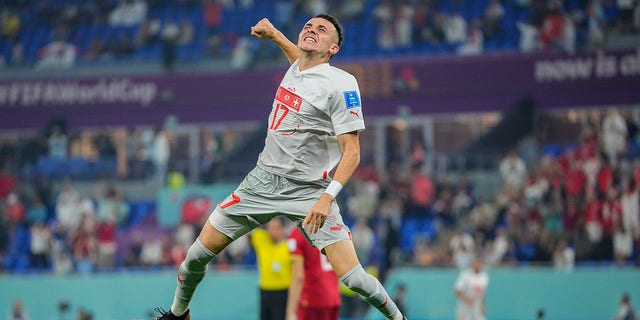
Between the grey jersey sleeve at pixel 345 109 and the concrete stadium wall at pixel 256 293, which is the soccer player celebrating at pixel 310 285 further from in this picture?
the concrete stadium wall at pixel 256 293

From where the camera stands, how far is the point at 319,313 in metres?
10.5

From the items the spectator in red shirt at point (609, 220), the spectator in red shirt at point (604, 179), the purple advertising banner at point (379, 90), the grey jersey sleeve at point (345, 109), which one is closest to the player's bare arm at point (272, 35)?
the grey jersey sleeve at point (345, 109)

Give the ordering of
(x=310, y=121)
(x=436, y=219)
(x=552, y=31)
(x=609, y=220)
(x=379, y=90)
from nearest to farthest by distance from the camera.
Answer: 1. (x=310, y=121)
2. (x=609, y=220)
3. (x=436, y=219)
4. (x=552, y=31)
5. (x=379, y=90)

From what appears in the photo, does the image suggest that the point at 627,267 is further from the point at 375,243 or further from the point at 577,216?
the point at 375,243

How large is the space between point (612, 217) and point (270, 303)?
399 inches

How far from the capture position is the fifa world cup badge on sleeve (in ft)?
25.4

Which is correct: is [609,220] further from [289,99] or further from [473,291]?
[289,99]

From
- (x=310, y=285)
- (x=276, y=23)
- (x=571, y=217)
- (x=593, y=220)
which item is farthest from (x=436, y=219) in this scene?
(x=310, y=285)

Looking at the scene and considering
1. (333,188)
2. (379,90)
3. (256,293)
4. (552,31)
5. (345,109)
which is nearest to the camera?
(333,188)

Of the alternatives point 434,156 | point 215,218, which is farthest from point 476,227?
point 215,218

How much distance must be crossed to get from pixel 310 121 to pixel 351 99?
347 mm

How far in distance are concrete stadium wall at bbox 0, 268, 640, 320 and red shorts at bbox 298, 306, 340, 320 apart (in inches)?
369

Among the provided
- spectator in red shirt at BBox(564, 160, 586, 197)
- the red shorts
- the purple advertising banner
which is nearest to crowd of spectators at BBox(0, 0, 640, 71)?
the purple advertising banner

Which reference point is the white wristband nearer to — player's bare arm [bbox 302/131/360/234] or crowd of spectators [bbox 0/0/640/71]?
player's bare arm [bbox 302/131/360/234]
